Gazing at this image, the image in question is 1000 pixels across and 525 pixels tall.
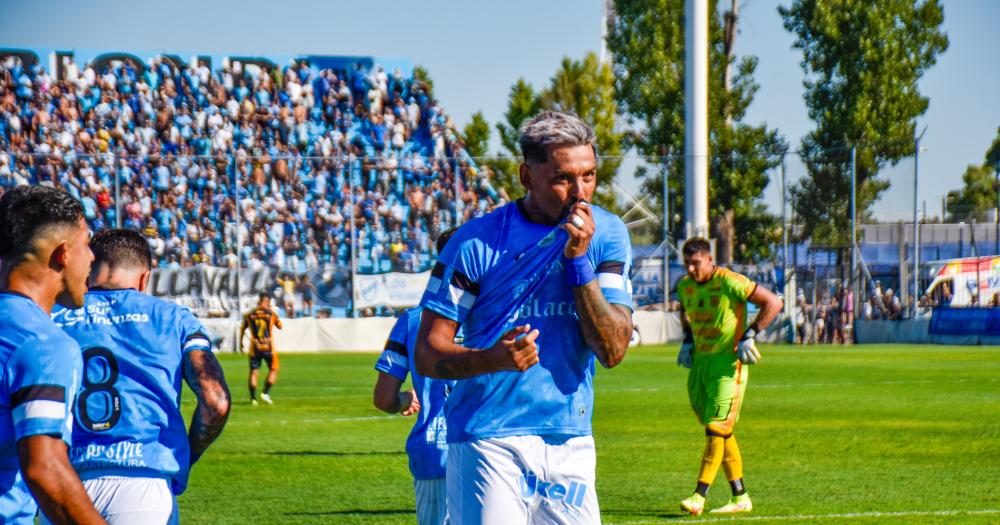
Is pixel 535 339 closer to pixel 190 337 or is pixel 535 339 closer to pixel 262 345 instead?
pixel 190 337

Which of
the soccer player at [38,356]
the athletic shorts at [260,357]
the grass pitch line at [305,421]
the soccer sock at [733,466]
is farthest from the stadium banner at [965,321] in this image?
the soccer player at [38,356]

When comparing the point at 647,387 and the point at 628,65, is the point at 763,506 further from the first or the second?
the point at 628,65

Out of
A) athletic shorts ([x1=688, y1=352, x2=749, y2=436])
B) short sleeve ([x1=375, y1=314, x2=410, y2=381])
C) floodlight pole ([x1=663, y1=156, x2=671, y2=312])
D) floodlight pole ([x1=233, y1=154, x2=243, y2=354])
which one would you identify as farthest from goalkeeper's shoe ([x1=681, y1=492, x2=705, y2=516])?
floodlight pole ([x1=663, y1=156, x2=671, y2=312])

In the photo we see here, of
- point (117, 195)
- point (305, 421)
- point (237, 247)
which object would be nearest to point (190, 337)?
point (305, 421)

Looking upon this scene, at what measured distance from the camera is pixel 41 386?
367 cm

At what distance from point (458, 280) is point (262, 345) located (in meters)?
19.3

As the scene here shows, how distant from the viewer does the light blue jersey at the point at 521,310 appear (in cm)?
467

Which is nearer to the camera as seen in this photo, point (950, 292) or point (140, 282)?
point (140, 282)

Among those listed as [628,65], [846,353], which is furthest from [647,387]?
[628,65]

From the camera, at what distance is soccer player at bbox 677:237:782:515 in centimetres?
1131

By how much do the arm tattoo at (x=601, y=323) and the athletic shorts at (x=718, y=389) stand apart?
6933 millimetres

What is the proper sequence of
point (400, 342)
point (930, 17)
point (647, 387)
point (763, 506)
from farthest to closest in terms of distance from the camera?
1. point (930, 17)
2. point (647, 387)
3. point (763, 506)
4. point (400, 342)

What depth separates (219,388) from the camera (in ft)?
17.2

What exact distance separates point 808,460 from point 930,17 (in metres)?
49.6
